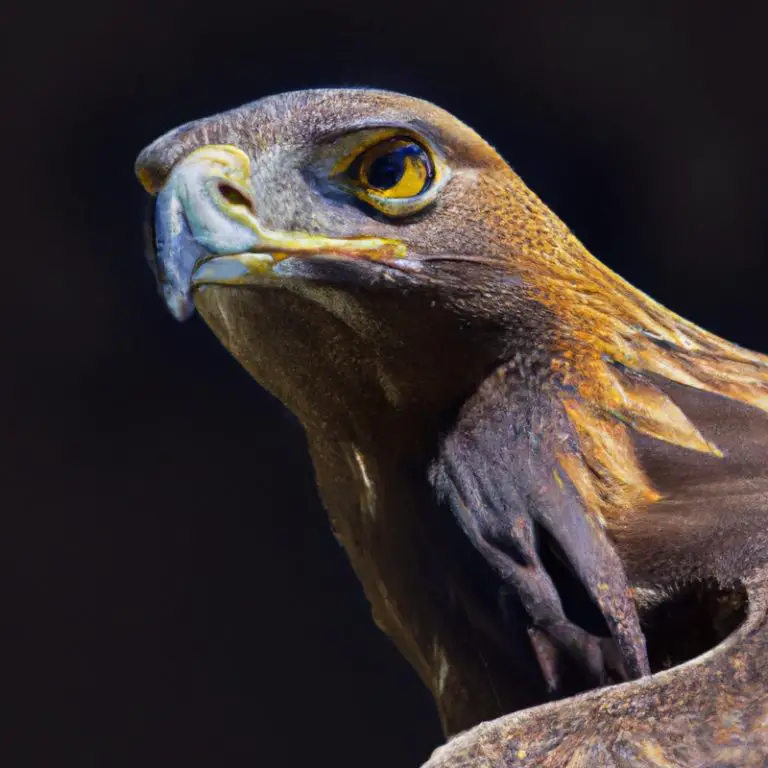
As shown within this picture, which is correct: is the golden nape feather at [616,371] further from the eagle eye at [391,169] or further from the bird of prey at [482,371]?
the eagle eye at [391,169]

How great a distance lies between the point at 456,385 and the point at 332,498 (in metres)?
0.33

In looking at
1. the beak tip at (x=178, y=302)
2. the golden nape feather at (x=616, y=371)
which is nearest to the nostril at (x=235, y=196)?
the beak tip at (x=178, y=302)

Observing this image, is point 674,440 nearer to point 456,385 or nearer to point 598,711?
point 456,385

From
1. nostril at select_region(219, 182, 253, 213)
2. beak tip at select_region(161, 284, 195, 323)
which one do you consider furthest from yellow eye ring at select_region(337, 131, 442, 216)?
beak tip at select_region(161, 284, 195, 323)

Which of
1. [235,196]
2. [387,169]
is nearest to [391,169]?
[387,169]

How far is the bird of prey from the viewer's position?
146 centimetres

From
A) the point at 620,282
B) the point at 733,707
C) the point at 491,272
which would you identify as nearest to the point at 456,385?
the point at 491,272

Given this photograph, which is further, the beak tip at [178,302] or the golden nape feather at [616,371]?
the golden nape feather at [616,371]

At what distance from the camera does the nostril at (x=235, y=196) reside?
4.73 ft

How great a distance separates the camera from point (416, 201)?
1527 millimetres

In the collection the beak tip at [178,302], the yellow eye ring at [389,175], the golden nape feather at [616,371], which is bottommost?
the golden nape feather at [616,371]

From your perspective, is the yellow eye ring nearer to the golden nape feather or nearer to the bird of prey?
the bird of prey

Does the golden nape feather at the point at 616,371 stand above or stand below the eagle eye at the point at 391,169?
below

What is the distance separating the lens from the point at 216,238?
1.42m
